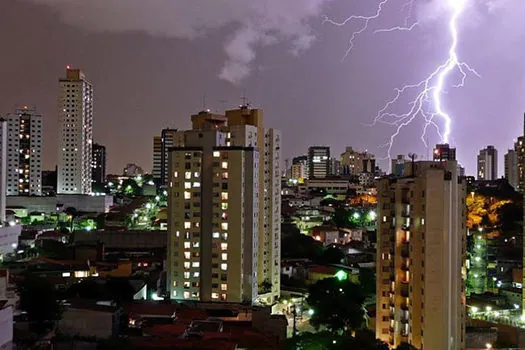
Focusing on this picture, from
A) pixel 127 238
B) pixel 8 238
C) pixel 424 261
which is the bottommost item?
pixel 127 238

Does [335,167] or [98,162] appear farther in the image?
[335,167]

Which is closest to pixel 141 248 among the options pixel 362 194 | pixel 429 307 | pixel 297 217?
pixel 297 217

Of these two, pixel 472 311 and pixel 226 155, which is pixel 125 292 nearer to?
pixel 226 155

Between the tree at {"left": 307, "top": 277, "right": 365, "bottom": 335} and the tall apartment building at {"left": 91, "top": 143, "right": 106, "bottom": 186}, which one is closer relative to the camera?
the tree at {"left": 307, "top": 277, "right": 365, "bottom": 335}

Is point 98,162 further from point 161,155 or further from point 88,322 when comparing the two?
point 88,322

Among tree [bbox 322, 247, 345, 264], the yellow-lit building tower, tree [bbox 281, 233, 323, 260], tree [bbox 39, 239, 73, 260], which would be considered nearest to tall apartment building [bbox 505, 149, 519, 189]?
tree [bbox 281, 233, 323, 260]

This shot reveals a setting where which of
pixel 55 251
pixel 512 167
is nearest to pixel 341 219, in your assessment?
pixel 55 251

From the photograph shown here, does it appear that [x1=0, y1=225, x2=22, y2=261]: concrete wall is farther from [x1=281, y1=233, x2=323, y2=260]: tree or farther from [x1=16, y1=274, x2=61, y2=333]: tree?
[x1=16, y1=274, x2=61, y2=333]: tree
